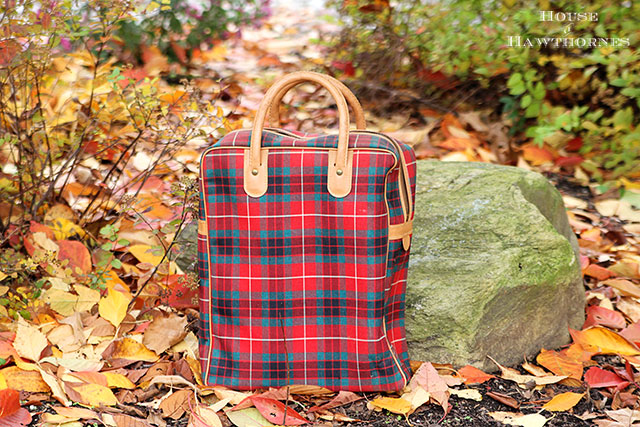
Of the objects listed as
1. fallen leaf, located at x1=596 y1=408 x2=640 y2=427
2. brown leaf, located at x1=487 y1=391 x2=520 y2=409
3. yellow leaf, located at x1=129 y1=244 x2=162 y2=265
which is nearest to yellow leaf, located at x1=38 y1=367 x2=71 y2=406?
yellow leaf, located at x1=129 y1=244 x2=162 y2=265

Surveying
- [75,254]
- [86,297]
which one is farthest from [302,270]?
[75,254]

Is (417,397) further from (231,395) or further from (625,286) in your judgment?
(625,286)

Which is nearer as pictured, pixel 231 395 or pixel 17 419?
pixel 17 419

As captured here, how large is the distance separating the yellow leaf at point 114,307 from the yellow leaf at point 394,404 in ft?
2.99

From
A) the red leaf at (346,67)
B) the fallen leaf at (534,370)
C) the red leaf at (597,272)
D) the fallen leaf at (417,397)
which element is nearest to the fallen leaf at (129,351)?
the fallen leaf at (417,397)

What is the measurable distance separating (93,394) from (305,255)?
73 cm

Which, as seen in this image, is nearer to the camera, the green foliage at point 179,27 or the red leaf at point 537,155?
the red leaf at point 537,155

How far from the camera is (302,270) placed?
2.08 metres

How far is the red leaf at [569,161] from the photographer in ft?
12.7

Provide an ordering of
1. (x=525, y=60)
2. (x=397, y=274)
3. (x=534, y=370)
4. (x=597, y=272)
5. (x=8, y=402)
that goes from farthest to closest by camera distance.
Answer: (x=525, y=60)
(x=597, y=272)
(x=534, y=370)
(x=397, y=274)
(x=8, y=402)

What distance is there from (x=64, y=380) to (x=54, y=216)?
0.84 meters

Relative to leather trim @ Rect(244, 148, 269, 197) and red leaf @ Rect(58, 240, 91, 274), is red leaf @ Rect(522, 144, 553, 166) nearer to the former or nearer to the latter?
leather trim @ Rect(244, 148, 269, 197)

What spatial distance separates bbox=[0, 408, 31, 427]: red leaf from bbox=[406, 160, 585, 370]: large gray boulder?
1151 millimetres

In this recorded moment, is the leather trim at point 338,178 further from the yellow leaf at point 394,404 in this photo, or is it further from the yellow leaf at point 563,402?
the yellow leaf at point 563,402
